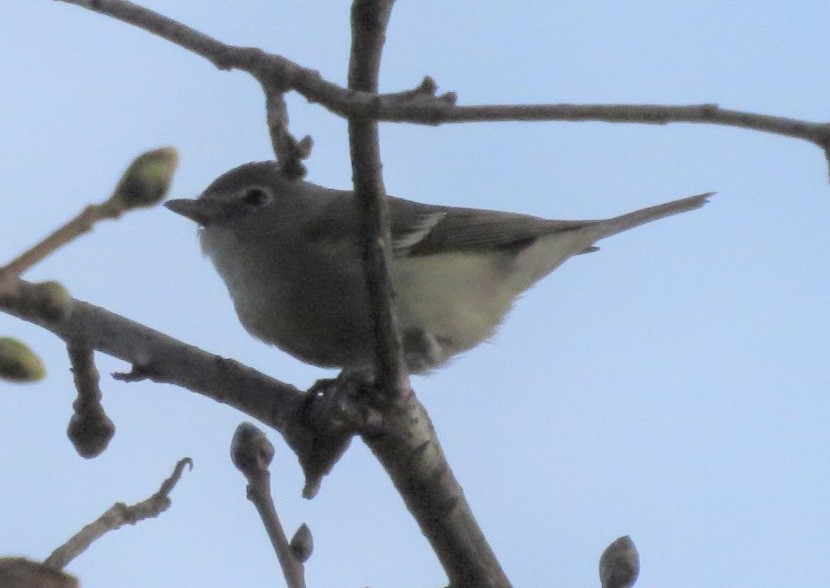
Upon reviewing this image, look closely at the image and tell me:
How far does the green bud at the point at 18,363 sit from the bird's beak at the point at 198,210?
197 inches

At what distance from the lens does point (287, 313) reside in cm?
545

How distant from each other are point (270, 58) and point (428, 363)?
338cm

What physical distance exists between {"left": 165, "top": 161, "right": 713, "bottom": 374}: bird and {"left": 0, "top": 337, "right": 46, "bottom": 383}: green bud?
11.2 feet

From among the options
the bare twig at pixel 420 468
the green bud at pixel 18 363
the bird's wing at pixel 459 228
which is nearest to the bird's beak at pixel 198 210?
the bird's wing at pixel 459 228

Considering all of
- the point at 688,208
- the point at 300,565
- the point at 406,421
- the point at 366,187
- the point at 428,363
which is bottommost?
the point at 300,565

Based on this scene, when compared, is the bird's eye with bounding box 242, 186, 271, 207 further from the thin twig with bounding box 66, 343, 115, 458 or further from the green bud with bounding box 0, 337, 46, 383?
the green bud with bounding box 0, 337, 46, 383

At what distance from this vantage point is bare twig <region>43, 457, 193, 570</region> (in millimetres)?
1916

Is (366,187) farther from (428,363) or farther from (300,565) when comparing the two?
(428,363)

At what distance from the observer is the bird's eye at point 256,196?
6543 millimetres

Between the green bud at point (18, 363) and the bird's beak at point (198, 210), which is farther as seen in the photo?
the bird's beak at point (198, 210)

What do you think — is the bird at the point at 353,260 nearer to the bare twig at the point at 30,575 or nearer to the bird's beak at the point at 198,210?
the bird's beak at the point at 198,210

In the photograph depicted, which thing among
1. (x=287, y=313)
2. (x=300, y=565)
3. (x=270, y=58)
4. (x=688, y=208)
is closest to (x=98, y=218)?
(x=270, y=58)

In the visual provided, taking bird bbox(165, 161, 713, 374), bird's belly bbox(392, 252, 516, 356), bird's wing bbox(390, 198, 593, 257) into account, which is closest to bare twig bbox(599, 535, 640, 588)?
bird bbox(165, 161, 713, 374)

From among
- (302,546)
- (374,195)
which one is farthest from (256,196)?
(302,546)
